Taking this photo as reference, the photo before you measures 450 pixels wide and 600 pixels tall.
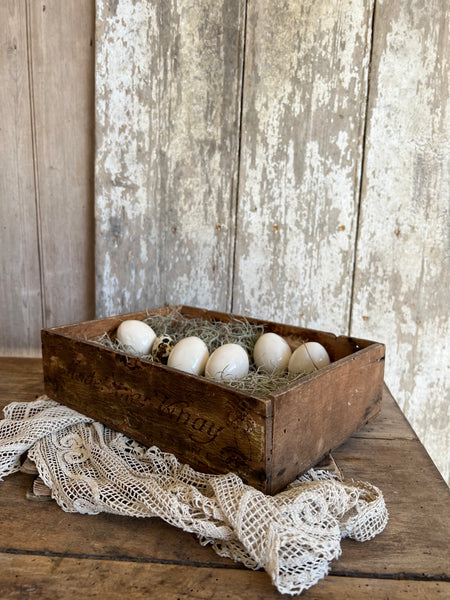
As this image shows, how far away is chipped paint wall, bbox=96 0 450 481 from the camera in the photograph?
118 cm

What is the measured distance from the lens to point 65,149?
1320mm

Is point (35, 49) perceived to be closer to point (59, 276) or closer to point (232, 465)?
point (59, 276)

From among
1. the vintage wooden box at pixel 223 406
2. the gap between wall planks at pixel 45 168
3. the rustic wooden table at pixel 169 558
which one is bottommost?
the rustic wooden table at pixel 169 558

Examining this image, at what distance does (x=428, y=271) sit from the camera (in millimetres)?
1236

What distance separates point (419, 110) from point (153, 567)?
46.3 inches

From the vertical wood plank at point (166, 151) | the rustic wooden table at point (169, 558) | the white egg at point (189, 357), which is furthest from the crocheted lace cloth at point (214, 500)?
the vertical wood plank at point (166, 151)

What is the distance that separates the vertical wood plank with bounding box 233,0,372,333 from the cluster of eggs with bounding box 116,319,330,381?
32 centimetres

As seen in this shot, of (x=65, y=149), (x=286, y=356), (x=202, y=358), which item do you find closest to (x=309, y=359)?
(x=286, y=356)

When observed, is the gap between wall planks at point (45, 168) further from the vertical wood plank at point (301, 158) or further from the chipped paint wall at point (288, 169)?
the vertical wood plank at point (301, 158)

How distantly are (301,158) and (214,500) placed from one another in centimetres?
92

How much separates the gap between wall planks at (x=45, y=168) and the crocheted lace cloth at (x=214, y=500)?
0.65 m

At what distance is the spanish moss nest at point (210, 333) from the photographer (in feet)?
3.05

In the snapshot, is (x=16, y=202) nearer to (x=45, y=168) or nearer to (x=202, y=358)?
(x=45, y=168)

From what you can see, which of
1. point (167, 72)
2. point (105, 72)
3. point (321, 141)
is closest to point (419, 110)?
point (321, 141)
